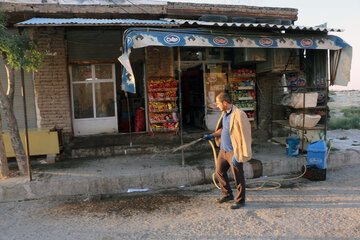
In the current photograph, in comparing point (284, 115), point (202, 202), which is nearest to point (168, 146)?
point (202, 202)

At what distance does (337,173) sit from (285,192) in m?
2.18

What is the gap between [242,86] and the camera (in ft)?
30.9

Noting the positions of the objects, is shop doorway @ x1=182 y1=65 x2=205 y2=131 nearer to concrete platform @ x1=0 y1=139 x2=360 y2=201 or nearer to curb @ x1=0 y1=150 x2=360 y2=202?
concrete platform @ x1=0 y1=139 x2=360 y2=201

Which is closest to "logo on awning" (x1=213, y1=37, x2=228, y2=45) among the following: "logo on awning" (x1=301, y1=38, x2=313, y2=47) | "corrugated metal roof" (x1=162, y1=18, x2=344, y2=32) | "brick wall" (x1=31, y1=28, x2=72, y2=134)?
"corrugated metal roof" (x1=162, y1=18, x2=344, y2=32)

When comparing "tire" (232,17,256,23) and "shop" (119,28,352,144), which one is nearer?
"shop" (119,28,352,144)

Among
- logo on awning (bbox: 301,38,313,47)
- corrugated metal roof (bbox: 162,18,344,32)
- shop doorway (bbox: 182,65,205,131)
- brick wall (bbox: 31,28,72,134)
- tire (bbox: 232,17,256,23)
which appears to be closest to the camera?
corrugated metal roof (bbox: 162,18,344,32)

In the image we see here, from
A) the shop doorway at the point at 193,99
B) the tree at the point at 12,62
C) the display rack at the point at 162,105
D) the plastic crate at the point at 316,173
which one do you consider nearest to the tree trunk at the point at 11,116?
the tree at the point at 12,62

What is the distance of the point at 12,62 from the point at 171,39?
3127 millimetres

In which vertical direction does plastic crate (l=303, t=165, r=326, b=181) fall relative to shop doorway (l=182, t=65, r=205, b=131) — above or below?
below

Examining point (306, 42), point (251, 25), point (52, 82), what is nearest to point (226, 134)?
point (251, 25)

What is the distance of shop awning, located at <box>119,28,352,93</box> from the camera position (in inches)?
225

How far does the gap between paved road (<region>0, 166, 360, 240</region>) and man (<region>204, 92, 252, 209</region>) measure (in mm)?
283

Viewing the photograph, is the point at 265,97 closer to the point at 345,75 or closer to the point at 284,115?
the point at 284,115

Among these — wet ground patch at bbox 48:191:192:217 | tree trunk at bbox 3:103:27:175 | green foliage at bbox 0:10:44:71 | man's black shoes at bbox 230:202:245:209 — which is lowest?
wet ground patch at bbox 48:191:192:217
